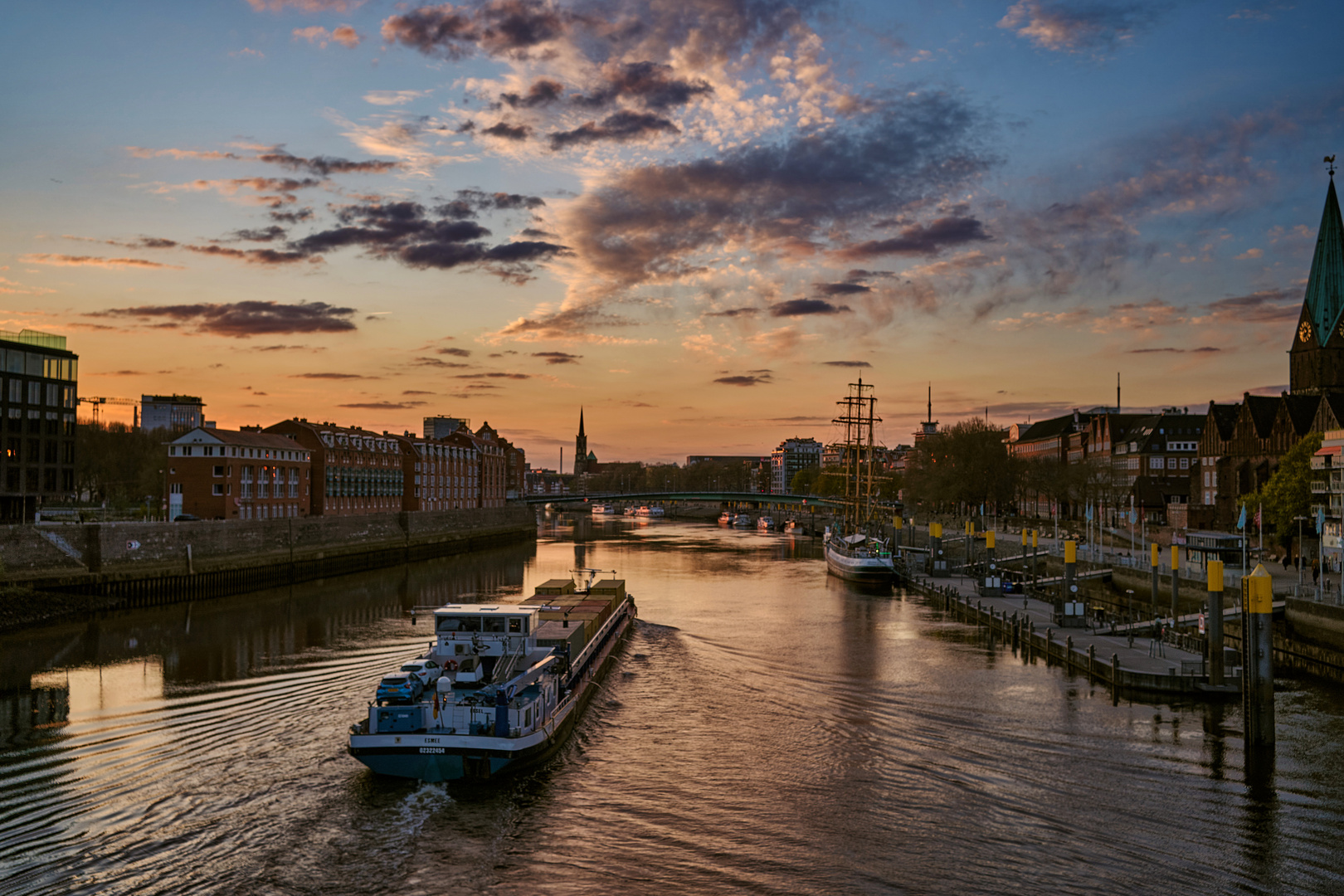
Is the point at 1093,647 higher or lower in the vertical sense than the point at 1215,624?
lower

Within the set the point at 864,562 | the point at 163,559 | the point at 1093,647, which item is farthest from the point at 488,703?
the point at 864,562

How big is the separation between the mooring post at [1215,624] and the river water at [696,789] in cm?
165

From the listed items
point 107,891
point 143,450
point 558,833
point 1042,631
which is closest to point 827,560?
point 1042,631

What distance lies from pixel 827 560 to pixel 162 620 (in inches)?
2402

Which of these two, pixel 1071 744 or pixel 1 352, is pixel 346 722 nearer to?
pixel 1071 744

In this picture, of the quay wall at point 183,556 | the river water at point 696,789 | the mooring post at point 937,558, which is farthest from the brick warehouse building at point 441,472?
the river water at point 696,789

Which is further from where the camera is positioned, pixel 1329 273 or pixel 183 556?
pixel 1329 273

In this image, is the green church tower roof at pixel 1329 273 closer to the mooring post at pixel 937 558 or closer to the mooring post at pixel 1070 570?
the mooring post at pixel 937 558

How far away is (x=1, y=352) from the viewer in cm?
7425

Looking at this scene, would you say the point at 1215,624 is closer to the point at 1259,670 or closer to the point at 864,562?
the point at 1259,670

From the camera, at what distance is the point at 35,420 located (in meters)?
77.8

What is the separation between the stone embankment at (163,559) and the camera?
55.4 metres

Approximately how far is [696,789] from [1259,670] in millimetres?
16582

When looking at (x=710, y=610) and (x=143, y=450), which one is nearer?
(x=710, y=610)
